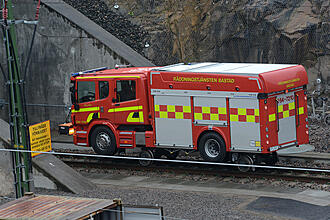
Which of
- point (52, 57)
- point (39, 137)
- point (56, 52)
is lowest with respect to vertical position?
point (39, 137)

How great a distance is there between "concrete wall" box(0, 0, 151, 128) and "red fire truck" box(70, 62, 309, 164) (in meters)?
4.58

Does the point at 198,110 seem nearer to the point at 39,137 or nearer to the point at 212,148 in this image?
the point at 212,148

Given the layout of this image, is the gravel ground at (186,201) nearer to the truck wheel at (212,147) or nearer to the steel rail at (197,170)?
the truck wheel at (212,147)

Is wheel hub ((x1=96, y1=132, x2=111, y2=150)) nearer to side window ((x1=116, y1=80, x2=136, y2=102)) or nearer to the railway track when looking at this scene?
the railway track

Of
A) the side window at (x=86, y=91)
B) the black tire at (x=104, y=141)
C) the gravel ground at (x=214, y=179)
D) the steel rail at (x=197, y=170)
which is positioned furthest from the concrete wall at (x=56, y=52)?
the gravel ground at (x=214, y=179)

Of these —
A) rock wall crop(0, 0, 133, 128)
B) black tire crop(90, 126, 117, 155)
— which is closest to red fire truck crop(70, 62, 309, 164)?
black tire crop(90, 126, 117, 155)

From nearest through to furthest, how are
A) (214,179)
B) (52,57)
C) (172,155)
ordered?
(214,179) → (172,155) → (52,57)

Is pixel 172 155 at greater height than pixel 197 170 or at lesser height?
greater

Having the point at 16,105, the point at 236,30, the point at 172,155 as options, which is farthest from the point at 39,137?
the point at 236,30

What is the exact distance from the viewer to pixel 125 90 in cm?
1919

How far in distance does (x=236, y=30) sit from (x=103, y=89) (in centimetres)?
1097

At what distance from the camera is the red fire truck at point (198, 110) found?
16.9 meters

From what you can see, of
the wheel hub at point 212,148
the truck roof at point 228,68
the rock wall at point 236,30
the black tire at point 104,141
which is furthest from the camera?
the rock wall at point 236,30

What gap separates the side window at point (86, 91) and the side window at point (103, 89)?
10.7 inches
